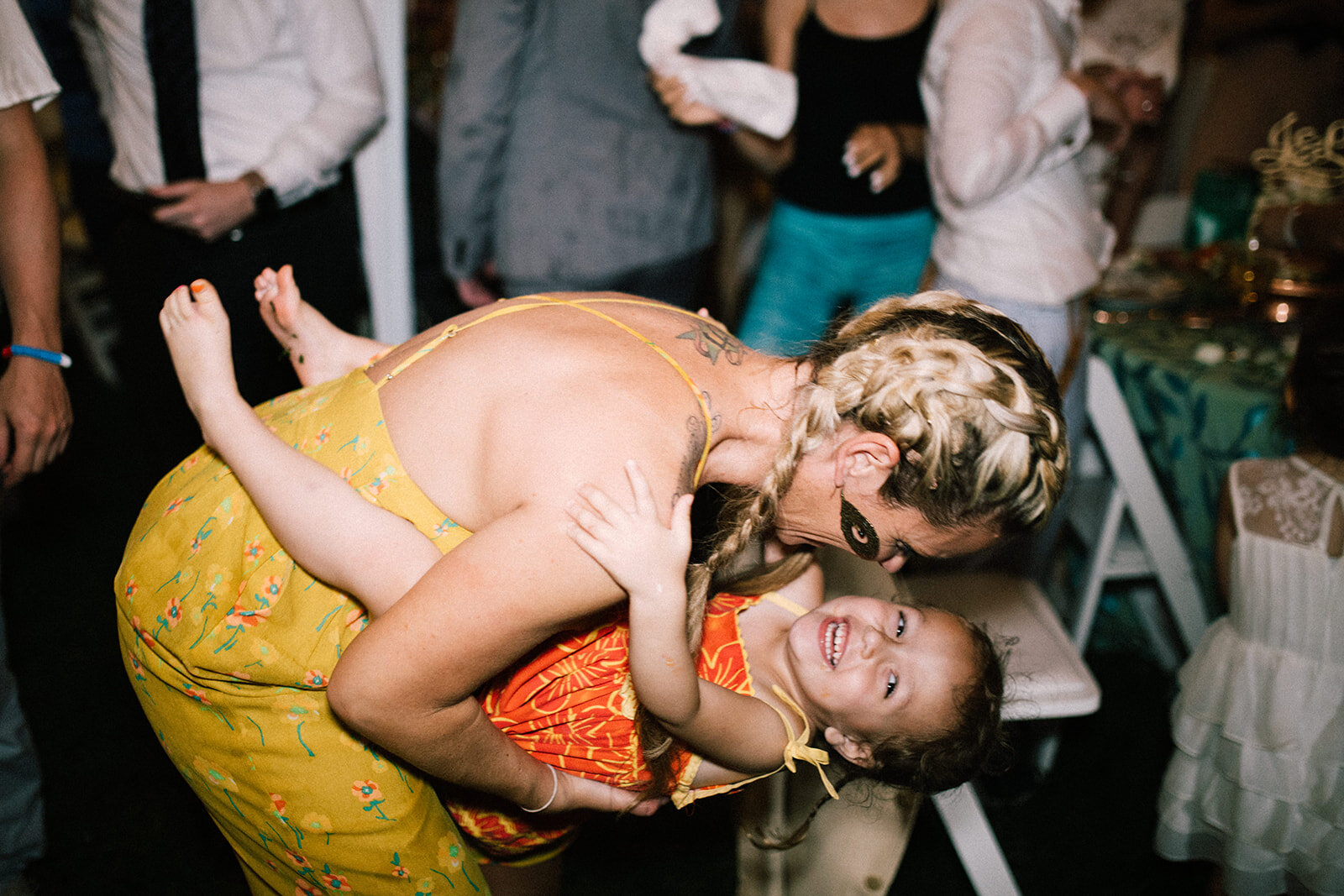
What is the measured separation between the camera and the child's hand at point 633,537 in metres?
0.84

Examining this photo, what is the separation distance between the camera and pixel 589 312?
104 cm

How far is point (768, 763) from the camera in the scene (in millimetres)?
1248

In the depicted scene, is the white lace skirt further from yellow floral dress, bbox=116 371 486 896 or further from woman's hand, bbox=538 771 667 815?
yellow floral dress, bbox=116 371 486 896

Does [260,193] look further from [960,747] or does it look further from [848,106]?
[960,747]

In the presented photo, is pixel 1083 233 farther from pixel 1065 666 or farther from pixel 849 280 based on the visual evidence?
pixel 1065 666

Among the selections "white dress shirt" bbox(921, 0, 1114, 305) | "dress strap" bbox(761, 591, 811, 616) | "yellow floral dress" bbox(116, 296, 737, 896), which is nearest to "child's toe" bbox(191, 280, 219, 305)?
"yellow floral dress" bbox(116, 296, 737, 896)

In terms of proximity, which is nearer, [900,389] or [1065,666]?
[900,389]

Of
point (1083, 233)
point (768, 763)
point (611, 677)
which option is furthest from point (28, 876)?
point (1083, 233)

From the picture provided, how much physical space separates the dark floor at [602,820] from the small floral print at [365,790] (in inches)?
37.1

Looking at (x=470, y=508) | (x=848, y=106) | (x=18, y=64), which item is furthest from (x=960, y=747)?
(x=18, y=64)

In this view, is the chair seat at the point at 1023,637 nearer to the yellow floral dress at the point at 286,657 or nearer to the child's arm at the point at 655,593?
the child's arm at the point at 655,593

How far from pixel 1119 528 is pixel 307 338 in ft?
6.83

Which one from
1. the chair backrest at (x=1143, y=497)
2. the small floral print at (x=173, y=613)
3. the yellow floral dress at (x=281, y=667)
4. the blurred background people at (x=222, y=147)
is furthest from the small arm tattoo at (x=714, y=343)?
the chair backrest at (x=1143, y=497)

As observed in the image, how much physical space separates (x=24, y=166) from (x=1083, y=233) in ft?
6.47
